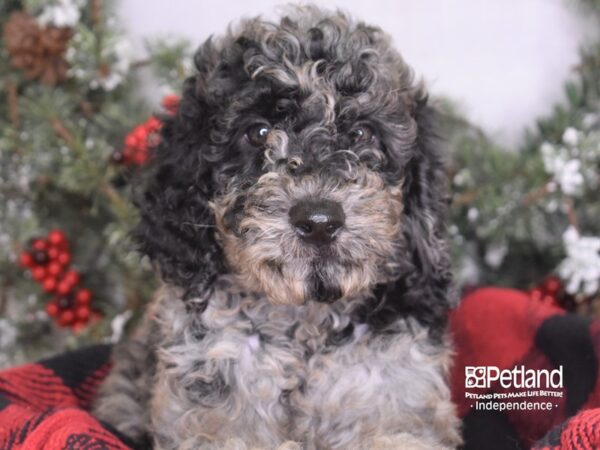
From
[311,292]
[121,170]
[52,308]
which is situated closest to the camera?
[311,292]

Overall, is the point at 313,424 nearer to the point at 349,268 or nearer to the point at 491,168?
the point at 349,268

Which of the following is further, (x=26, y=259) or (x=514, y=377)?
(x=26, y=259)

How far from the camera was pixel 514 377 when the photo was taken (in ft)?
9.59

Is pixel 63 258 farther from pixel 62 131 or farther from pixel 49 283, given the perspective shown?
pixel 62 131

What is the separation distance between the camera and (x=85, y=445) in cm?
222

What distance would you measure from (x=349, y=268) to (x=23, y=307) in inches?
114

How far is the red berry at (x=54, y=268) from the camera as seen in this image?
4.03 m

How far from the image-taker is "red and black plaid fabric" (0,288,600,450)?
229 cm

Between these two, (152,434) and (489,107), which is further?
(489,107)

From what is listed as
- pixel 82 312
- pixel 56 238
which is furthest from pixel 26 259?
pixel 82 312

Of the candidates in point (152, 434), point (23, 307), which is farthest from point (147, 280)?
point (152, 434)

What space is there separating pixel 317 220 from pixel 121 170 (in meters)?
1.84

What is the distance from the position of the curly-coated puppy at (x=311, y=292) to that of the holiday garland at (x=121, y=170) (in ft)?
3.21

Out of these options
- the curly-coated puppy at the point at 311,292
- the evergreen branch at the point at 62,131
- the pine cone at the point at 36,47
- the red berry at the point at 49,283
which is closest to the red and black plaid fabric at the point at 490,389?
the curly-coated puppy at the point at 311,292
